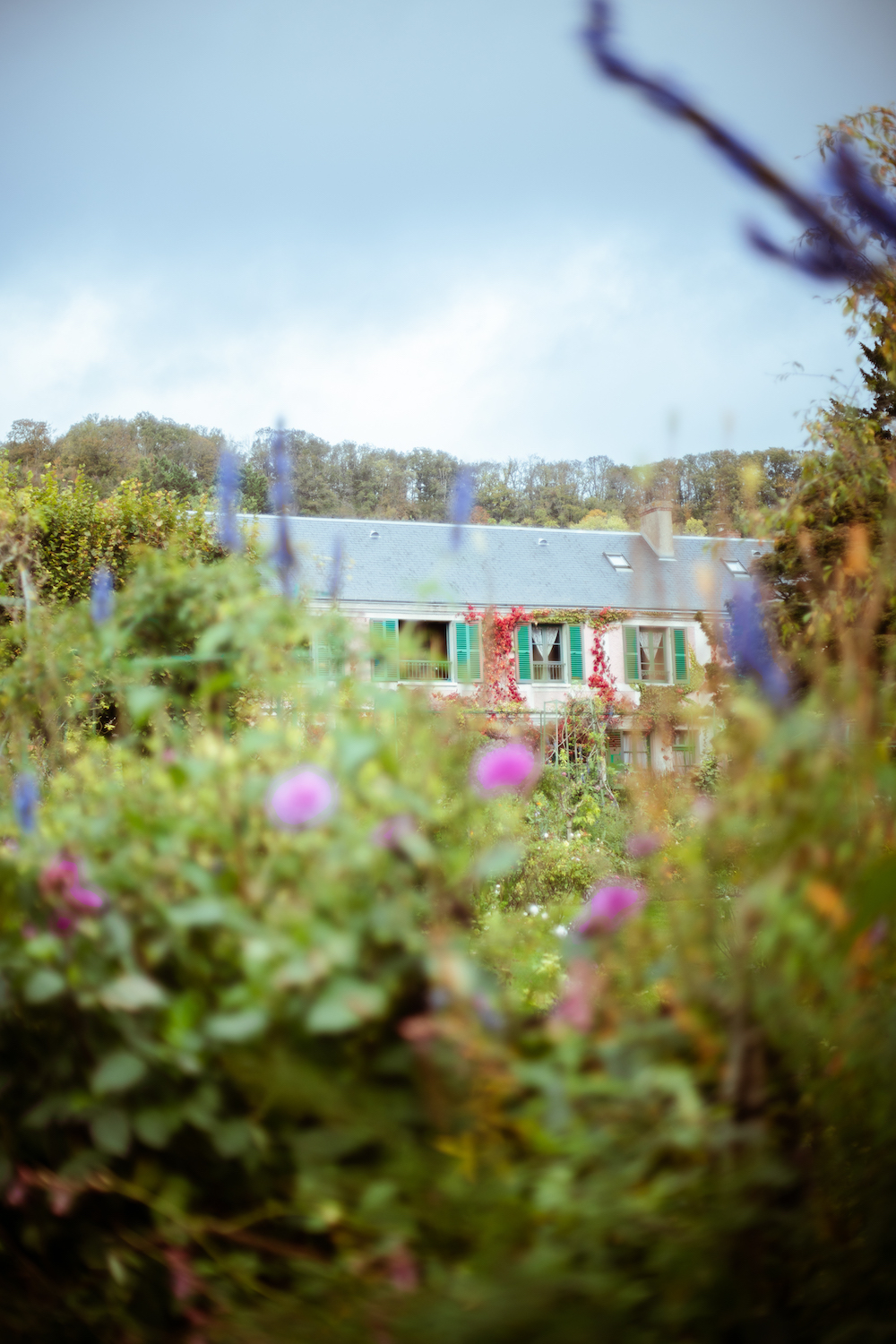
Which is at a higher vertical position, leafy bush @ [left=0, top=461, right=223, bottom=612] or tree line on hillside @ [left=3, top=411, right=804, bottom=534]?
tree line on hillside @ [left=3, top=411, right=804, bottom=534]

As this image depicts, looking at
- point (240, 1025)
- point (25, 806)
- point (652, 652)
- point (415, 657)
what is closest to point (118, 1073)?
point (240, 1025)

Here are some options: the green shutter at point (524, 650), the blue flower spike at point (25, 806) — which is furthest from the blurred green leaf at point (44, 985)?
the green shutter at point (524, 650)

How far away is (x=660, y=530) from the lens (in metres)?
22.1

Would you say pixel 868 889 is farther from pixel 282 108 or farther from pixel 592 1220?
pixel 282 108

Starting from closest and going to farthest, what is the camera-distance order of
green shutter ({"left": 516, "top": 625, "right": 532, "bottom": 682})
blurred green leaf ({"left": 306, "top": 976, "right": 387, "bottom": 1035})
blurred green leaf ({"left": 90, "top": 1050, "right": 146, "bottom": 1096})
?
blurred green leaf ({"left": 306, "top": 976, "right": 387, "bottom": 1035}), blurred green leaf ({"left": 90, "top": 1050, "right": 146, "bottom": 1096}), green shutter ({"left": 516, "top": 625, "right": 532, "bottom": 682})

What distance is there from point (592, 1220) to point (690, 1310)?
165 millimetres

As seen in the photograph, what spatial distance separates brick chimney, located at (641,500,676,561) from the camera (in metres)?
22.0

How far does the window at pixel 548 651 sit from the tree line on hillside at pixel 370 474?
692 centimetres

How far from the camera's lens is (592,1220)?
73 centimetres

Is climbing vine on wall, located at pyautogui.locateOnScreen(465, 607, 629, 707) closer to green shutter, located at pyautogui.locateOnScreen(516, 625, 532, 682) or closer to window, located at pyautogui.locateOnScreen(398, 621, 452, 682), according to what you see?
green shutter, located at pyautogui.locateOnScreen(516, 625, 532, 682)

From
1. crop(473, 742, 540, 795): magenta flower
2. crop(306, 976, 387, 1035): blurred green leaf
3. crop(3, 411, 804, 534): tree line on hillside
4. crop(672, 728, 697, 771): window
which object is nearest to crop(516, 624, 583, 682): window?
crop(672, 728, 697, 771): window

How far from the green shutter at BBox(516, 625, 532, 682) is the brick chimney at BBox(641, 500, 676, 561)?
4.67 metres

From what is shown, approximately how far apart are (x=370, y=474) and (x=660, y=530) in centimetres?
1665

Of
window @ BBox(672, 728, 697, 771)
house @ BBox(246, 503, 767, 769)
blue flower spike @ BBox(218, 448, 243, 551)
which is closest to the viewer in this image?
blue flower spike @ BBox(218, 448, 243, 551)
